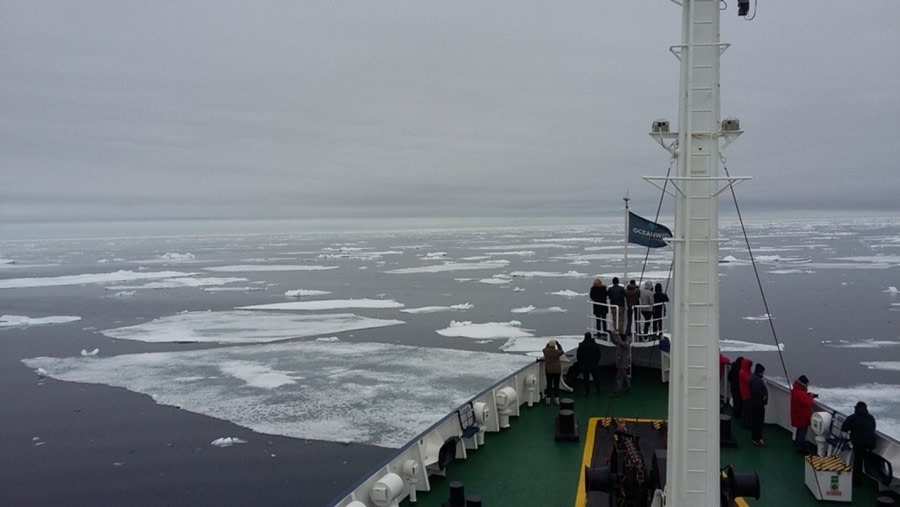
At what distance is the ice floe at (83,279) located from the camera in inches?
1663

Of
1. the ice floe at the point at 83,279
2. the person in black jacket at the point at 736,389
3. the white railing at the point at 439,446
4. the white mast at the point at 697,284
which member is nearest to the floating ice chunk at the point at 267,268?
the ice floe at the point at 83,279

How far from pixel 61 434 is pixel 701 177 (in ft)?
38.6

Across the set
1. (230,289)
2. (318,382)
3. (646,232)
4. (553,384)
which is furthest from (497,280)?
(646,232)

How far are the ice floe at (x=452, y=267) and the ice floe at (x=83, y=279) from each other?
56.6 ft

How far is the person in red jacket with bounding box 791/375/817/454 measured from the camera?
16.5 ft

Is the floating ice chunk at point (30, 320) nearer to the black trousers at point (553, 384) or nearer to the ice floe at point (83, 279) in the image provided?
the ice floe at point (83, 279)

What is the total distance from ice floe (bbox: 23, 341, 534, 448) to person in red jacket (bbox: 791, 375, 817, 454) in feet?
19.7

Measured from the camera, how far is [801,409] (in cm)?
509

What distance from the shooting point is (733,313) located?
905 inches

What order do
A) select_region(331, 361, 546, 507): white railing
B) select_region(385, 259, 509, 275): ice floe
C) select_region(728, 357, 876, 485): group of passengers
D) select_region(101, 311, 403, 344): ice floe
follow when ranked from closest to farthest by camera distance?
select_region(331, 361, 546, 507): white railing → select_region(728, 357, 876, 485): group of passengers → select_region(101, 311, 403, 344): ice floe → select_region(385, 259, 509, 275): ice floe

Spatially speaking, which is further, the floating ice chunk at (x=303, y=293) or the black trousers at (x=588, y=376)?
the floating ice chunk at (x=303, y=293)

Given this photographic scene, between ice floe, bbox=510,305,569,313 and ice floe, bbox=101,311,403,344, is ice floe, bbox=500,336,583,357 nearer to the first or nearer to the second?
ice floe, bbox=510,305,569,313

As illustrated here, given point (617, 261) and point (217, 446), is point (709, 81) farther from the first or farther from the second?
point (617, 261)

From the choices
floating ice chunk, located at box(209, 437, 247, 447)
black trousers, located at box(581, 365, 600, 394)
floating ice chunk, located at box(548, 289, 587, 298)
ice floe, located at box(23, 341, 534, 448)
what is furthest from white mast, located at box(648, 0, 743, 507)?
floating ice chunk, located at box(548, 289, 587, 298)
